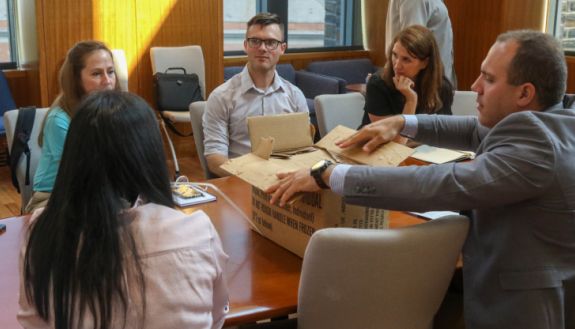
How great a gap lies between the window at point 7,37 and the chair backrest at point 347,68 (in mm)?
2782

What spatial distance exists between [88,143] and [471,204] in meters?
0.86

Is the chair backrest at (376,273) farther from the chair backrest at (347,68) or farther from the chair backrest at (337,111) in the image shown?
the chair backrest at (347,68)

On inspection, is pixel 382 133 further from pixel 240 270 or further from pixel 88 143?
pixel 88 143

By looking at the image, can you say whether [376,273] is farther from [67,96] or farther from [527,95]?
[67,96]

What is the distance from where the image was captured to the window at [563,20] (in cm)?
596

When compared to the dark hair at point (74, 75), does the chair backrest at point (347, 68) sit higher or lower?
lower

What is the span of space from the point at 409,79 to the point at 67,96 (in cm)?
155

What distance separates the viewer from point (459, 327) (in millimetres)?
1966

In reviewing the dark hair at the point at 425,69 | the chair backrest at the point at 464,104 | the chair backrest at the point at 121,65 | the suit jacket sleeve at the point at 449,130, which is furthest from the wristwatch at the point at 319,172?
the chair backrest at the point at 121,65

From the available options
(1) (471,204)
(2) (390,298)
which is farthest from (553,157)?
(2) (390,298)

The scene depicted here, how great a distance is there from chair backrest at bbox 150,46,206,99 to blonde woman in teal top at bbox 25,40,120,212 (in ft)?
8.24

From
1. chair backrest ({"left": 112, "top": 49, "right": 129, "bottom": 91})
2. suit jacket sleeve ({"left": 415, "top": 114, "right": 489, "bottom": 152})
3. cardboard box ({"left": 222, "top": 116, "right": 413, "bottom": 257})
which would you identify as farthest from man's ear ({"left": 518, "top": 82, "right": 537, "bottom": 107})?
chair backrest ({"left": 112, "top": 49, "right": 129, "bottom": 91})

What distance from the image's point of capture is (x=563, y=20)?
605cm

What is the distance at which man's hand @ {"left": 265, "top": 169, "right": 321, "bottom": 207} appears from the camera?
5.45 ft
